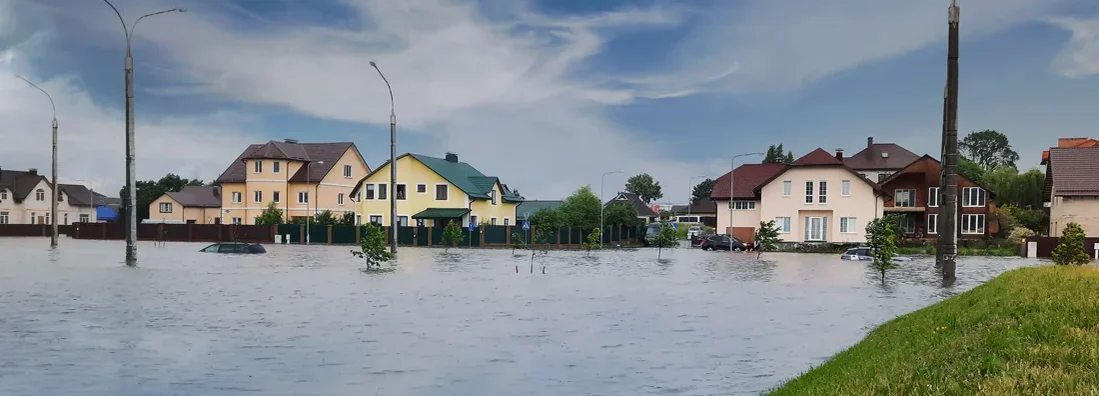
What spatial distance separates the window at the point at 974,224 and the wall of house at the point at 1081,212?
34.7ft

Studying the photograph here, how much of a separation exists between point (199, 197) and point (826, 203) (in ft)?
251

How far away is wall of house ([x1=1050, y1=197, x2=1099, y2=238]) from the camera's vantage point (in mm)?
67750

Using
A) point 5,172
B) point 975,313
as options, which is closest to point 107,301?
point 975,313

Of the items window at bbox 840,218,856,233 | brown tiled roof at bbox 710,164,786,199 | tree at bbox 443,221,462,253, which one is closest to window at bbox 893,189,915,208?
brown tiled roof at bbox 710,164,786,199

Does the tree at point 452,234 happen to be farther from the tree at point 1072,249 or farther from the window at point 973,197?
the tree at point 1072,249

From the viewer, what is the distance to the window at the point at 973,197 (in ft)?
265

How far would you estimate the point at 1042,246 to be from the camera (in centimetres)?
6494

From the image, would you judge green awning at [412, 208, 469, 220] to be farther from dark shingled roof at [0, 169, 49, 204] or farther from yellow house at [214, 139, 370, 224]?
dark shingled roof at [0, 169, 49, 204]

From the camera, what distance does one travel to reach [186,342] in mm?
15984

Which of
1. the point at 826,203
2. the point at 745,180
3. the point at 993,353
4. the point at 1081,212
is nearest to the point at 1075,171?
the point at 1081,212

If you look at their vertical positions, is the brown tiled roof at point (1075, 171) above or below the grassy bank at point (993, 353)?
above

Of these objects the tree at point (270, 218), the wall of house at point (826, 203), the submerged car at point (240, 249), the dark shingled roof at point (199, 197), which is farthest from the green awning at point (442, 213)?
the dark shingled roof at point (199, 197)

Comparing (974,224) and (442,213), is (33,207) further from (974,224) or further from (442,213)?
(974,224)

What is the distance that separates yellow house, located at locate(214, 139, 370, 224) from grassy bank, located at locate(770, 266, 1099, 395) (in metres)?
86.1
